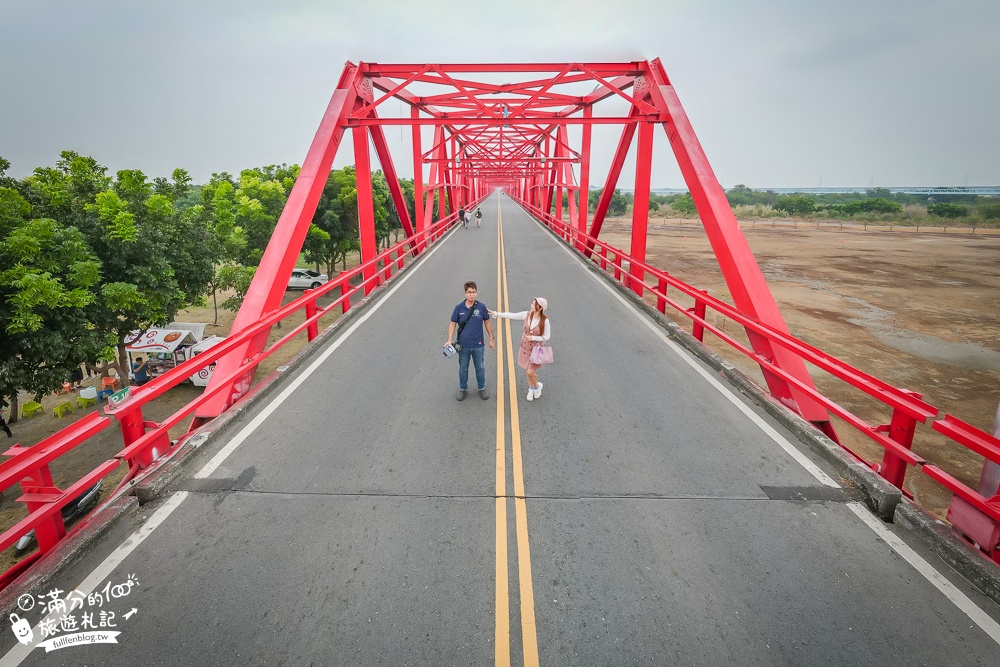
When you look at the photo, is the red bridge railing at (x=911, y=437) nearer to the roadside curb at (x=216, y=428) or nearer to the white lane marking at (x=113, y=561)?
the white lane marking at (x=113, y=561)

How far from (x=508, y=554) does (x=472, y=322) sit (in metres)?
3.68

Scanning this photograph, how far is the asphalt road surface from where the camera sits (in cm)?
326

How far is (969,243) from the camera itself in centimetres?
5472

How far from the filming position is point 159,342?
62.7ft

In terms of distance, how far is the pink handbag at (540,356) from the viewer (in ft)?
22.9

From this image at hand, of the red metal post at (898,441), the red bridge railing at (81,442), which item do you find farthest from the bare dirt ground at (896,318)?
the red bridge railing at (81,442)

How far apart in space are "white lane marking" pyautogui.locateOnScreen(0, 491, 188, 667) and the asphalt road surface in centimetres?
2

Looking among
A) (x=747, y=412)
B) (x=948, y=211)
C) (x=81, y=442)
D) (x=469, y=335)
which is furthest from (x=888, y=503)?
(x=948, y=211)

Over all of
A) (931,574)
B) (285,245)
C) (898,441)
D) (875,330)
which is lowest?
(875,330)

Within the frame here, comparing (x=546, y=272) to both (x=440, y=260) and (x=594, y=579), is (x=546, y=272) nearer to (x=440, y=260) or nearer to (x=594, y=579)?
(x=440, y=260)

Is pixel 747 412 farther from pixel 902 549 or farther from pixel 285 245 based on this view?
pixel 285 245

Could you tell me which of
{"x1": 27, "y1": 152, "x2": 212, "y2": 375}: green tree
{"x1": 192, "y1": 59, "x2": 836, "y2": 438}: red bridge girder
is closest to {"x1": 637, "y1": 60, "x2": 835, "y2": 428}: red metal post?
{"x1": 192, "y1": 59, "x2": 836, "y2": 438}: red bridge girder

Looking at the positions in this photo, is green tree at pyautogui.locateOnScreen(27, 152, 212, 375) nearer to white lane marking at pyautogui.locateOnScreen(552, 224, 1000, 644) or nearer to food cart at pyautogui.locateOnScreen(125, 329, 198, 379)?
food cart at pyautogui.locateOnScreen(125, 329, 198, 379)

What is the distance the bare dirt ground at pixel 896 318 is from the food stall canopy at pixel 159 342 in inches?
855
